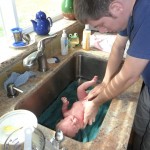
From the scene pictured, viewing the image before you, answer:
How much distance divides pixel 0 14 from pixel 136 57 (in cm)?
96

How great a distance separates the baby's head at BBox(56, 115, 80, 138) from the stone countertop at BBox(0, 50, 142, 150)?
0.88ft

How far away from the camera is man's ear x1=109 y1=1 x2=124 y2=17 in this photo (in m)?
0.72

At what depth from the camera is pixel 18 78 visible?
3.76 feet

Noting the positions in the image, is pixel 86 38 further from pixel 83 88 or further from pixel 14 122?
pixel 14 122

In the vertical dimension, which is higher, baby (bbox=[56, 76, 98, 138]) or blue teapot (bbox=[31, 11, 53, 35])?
blue teapot (bbox=[31, 11, 53, 35])

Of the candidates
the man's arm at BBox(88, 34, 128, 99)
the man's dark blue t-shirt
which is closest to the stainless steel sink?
the man's arm at BBox(88, 34, 128, 99)

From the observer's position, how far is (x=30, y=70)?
1290 millimetres

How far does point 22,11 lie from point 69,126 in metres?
0.94

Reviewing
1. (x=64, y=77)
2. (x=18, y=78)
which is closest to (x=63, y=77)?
(x=64, y=77)

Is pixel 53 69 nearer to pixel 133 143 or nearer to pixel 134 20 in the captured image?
pixel 134 20

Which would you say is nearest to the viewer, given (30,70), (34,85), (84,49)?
(34,85)

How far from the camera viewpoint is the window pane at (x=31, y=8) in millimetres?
1490

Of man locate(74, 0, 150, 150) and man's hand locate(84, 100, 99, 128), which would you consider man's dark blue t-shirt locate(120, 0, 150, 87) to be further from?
man's hand locate(84, 100, 99, 128)

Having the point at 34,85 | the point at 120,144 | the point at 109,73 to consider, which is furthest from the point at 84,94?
the point at 120,144
